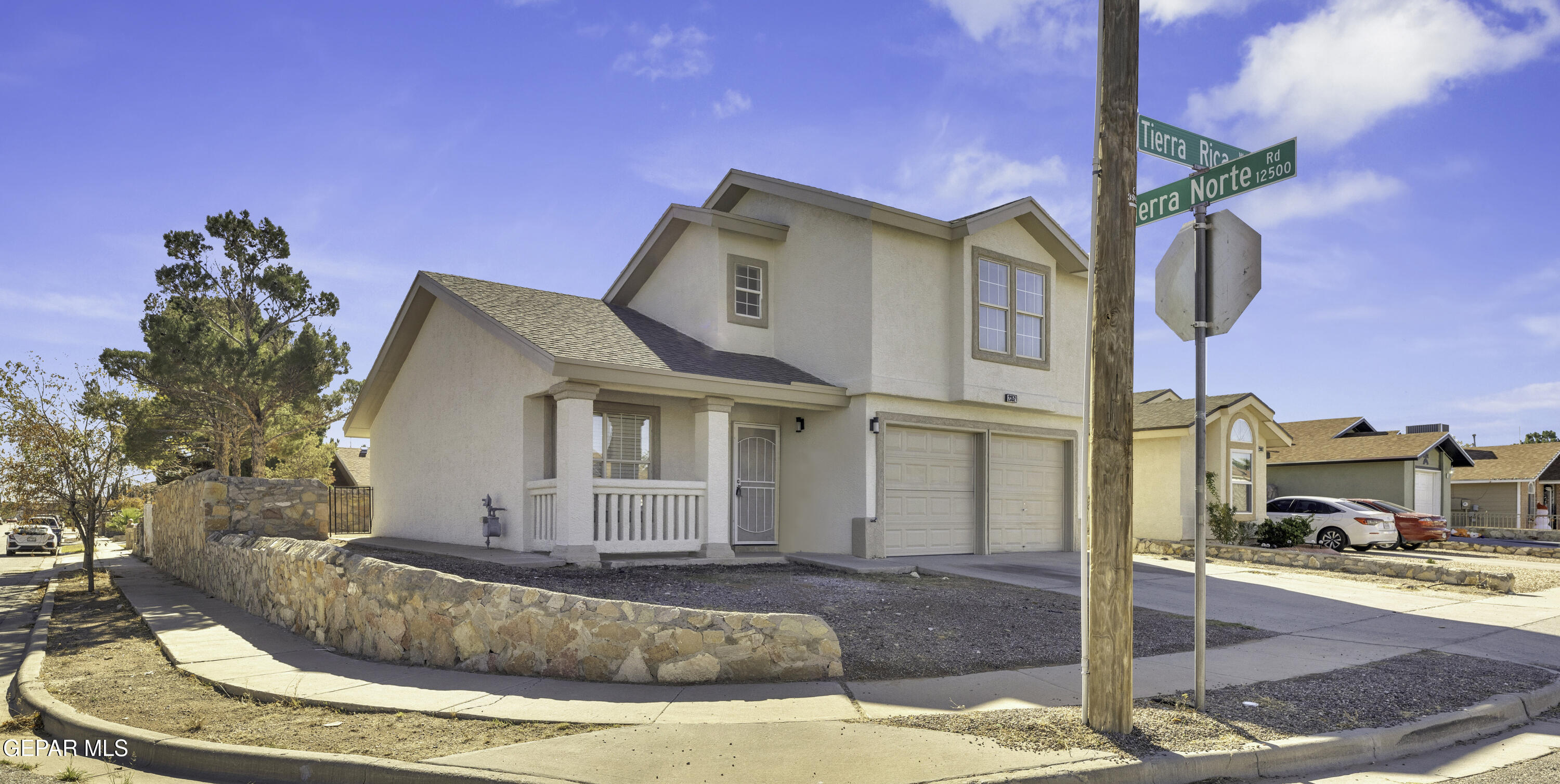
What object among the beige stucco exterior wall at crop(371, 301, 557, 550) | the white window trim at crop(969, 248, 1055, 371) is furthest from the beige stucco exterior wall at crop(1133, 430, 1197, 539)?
the beige stucco exterior wall at crop(371, 301, 557, 550)

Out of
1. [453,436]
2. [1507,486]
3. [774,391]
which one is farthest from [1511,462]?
[453,436]

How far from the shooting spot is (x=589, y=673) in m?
7.18

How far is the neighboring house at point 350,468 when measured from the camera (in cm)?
4056

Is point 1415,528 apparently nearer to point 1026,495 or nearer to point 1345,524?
point 1345,524

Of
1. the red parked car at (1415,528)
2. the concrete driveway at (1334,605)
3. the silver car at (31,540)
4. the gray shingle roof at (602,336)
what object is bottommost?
the silver car at (31,540)

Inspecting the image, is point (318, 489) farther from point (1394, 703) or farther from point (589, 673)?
point (1394, 703)

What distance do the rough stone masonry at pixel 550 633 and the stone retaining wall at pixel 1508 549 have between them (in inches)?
914

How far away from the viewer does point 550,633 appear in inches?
288

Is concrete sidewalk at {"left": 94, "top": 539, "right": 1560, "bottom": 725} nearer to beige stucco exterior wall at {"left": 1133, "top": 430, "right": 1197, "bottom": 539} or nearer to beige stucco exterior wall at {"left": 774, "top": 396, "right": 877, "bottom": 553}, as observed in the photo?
beige stucco exterior wall at {"left": 774, "top": 396, "right": 877, "bottom": 553}

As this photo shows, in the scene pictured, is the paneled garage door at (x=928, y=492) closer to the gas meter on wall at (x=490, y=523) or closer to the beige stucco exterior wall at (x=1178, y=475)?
the gas meter on wall at (x=490, y=523)

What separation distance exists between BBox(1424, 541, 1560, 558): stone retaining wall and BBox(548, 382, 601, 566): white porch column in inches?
900

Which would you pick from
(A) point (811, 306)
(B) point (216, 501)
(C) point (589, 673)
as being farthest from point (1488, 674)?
(B) point (216, 501)

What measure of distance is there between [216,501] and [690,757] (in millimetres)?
11735

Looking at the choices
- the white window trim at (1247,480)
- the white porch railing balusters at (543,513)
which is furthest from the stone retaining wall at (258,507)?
the white window trim at (1247,480)
